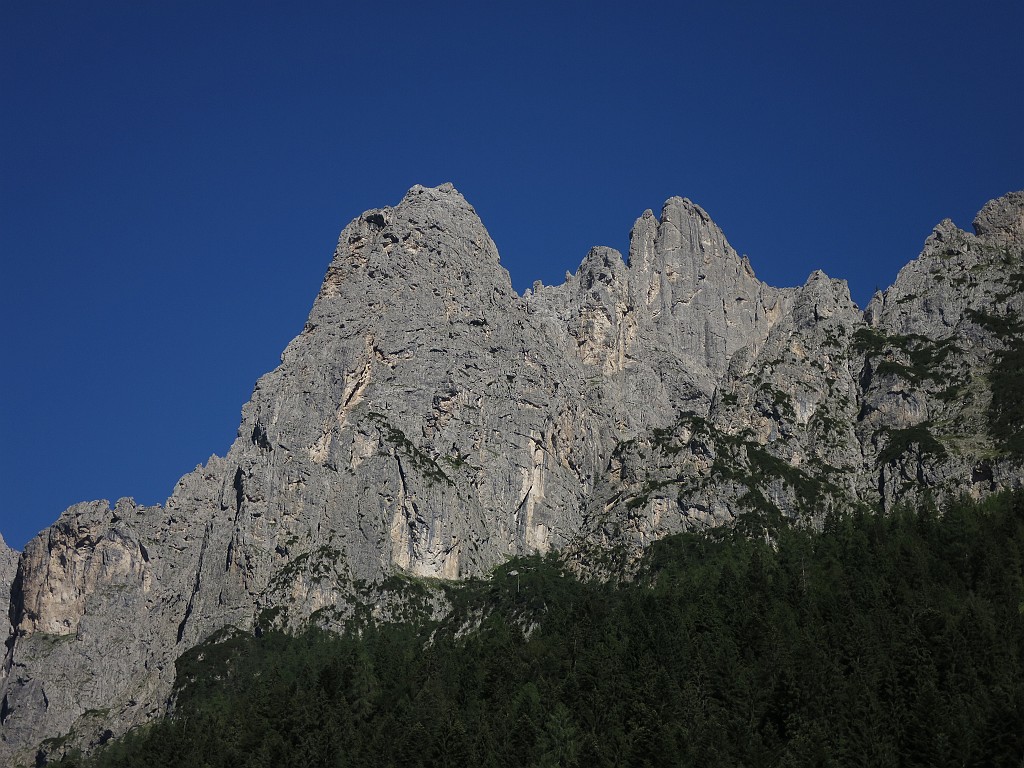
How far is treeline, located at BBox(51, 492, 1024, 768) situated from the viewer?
12244 cm

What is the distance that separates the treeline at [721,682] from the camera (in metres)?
122

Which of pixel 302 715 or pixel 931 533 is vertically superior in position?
pixel 931 533

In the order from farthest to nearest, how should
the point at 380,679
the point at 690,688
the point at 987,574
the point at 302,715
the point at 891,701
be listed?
the point at 380,679 → the point at 987,574 → the point at 302,715 → the point at 690,688 → the point at 891,701

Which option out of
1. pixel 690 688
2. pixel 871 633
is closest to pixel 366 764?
pixel 690 688

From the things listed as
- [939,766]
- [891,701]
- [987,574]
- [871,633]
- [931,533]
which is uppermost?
[931,533]

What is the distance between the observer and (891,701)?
12788 cm

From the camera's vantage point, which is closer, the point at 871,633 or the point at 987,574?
the point at 871,633

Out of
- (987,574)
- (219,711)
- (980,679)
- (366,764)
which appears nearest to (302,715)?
(366,764)

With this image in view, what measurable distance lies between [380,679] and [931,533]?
255 feet

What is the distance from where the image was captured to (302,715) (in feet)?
500

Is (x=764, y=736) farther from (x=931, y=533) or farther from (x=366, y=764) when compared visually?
(x=931, y=533)

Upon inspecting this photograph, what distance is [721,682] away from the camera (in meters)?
142

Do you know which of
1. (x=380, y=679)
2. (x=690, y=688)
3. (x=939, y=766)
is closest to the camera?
(x=939, y=766)

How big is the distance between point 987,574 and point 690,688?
154 ft
